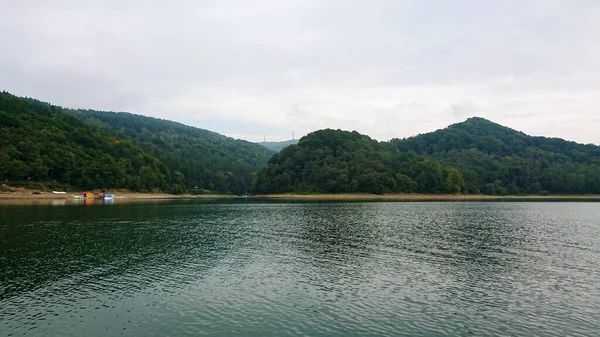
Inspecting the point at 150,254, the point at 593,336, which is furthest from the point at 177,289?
the point at 593,336

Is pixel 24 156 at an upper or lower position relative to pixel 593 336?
upper

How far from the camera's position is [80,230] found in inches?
2387

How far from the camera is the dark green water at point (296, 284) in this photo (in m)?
22.0

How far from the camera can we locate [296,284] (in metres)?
30.8

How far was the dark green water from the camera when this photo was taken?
21953 mm

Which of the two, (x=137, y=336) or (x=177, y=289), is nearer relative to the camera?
(x=137, y=336)

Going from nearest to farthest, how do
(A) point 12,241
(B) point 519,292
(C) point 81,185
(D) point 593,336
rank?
1. (D) point 593,336
2. (B) point 519,292
3. (A) point 12,241
4. (C) point 81,185

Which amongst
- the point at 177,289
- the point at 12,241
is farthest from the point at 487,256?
the point at 12,241

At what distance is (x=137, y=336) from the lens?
20328 mm

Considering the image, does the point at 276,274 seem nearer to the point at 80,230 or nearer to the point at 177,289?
the point at 177,289

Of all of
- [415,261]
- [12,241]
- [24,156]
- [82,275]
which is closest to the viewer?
[82,275]

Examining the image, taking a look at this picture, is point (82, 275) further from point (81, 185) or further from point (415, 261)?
point (81, 185)

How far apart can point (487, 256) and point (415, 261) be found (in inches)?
368

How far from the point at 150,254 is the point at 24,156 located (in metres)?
157
